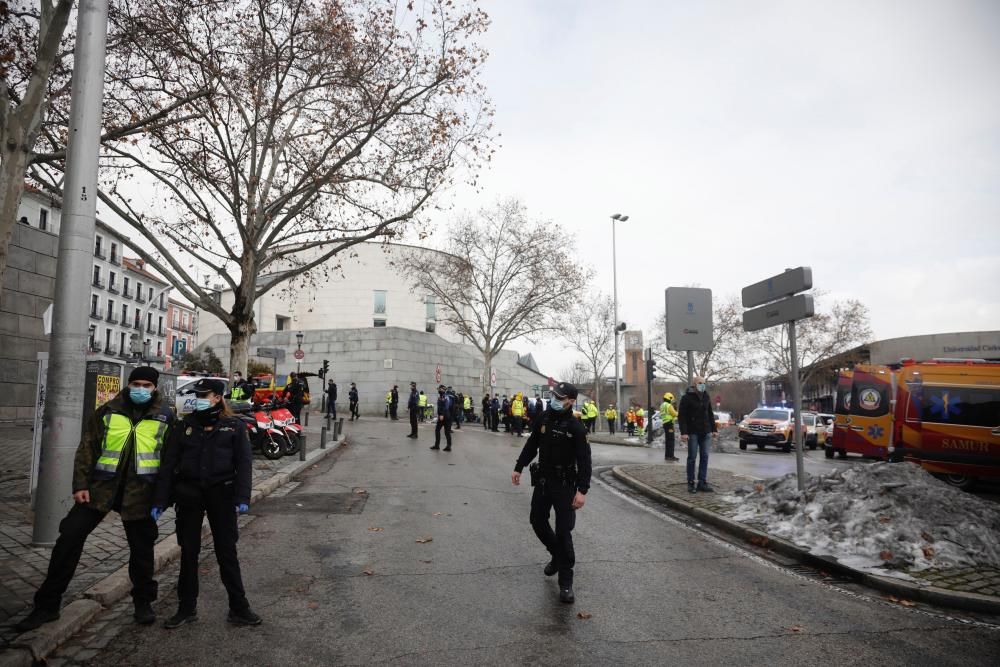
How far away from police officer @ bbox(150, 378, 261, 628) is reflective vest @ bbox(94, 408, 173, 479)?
10cm

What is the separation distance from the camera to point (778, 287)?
9.07 meters

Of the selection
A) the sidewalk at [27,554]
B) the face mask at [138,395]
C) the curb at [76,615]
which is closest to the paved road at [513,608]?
the curb at [76,615]

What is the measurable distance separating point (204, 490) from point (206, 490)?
0.01 m

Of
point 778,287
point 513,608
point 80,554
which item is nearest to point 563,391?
point 513,608

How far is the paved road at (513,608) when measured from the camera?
3.89 m

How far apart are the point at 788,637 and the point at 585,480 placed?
178 cm

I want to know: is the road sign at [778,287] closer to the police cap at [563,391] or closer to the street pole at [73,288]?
the police cap at [563,391]

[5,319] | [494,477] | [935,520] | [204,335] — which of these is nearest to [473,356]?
[204,335]

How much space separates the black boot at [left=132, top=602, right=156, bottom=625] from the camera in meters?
4.32

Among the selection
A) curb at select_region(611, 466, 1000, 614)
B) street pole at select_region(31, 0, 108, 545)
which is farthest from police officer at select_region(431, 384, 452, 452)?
street pole at select_region(31, 0, 108, 545)

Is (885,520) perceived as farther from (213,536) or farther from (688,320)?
(688,320)

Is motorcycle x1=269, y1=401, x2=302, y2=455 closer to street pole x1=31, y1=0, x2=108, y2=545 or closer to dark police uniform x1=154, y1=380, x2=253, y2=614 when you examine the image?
street pole x1=31, y1=0, x2=108, y2=545

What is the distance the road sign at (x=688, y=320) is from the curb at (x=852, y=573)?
458 centimetres

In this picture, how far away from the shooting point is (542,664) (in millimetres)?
3689
